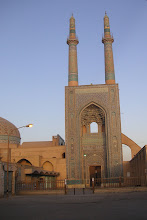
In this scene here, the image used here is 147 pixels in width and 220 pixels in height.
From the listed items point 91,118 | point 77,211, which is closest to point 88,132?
point 91,118

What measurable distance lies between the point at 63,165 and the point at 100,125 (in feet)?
Result: 21.1

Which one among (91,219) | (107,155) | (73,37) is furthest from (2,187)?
(73,37)

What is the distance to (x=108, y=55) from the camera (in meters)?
31.6

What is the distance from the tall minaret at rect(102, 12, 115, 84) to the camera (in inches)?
1224

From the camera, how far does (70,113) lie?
30484 millimetres

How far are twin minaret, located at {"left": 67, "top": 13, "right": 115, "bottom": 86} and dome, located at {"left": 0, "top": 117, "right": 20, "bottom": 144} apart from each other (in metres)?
12.8

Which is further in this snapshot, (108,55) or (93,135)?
(108,55)

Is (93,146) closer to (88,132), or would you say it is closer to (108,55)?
(88,132)

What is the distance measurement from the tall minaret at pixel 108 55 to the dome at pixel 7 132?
51.9ft

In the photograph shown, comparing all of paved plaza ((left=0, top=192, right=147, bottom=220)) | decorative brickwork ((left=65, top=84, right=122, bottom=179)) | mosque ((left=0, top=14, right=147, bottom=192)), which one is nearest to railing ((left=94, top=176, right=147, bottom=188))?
mosque ((left=0, top=14, right=147, bottom=192))

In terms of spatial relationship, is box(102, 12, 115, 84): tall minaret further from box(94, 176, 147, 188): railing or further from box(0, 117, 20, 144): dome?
box(0, 117, 20, 144): dome

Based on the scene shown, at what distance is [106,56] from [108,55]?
254 mm

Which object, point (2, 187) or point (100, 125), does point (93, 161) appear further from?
point (2, 187)

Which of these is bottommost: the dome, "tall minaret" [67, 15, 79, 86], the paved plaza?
the paved plaza
